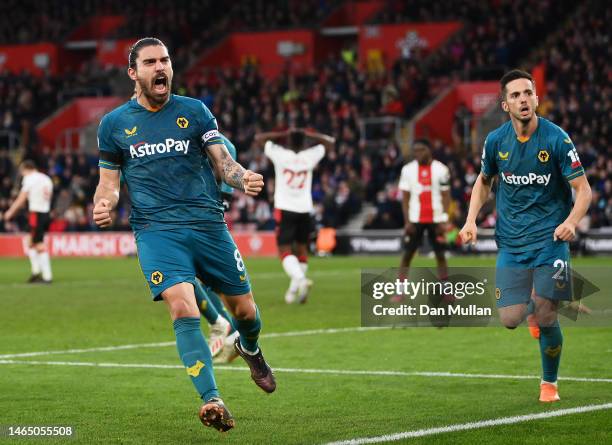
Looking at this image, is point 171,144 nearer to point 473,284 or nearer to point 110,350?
point 473,284

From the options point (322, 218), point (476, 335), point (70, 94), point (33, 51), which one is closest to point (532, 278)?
point (476, 335)

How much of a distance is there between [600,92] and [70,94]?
2216 cm

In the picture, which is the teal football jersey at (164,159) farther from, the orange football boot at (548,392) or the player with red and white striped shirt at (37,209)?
the player with red and white striped shirt at (37,209)

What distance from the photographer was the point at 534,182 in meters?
8.80

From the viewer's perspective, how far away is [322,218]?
34.8 meters

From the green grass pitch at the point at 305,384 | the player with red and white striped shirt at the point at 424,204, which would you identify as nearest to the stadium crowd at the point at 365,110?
the player with red and white striped shirt at the point at 424,204

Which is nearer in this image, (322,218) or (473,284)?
(473,284)

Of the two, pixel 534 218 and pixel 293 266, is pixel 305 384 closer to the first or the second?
pixel 534 218

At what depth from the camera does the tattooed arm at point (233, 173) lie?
7.44 metres

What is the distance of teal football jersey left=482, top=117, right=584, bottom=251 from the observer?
873 cm

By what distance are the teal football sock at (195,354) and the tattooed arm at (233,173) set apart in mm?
870

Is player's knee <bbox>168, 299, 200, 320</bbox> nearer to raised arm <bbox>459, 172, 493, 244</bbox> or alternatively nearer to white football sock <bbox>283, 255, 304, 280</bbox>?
raised arm <bbox>459, 172, 493, 244</bbox>

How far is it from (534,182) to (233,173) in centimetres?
234

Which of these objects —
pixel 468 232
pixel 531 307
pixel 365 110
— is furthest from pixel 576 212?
pixel 365 110
